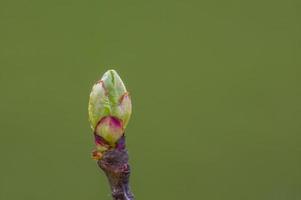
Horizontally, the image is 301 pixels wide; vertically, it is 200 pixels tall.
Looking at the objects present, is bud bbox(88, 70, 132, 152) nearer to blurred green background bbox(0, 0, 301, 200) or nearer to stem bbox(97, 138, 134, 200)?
stem bbox(97, 138, 134, 200)

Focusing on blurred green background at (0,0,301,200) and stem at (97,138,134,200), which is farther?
blurred green background at (0,0,301,200)

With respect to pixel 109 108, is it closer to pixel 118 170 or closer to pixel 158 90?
pixel 118 170

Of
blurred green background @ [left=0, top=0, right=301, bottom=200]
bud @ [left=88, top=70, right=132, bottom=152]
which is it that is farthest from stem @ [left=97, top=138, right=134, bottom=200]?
blurred green background @ [left=0, top=0, right=301, bottom=200]

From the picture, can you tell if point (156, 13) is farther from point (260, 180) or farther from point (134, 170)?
point (260, 180)

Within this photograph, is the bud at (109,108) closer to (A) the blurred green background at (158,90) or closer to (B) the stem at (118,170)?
(B) the stem at (118,170)

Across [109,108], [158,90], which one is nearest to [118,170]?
[109,108]

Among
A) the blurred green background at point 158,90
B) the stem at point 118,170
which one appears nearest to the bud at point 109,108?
the stem at point 118,170
